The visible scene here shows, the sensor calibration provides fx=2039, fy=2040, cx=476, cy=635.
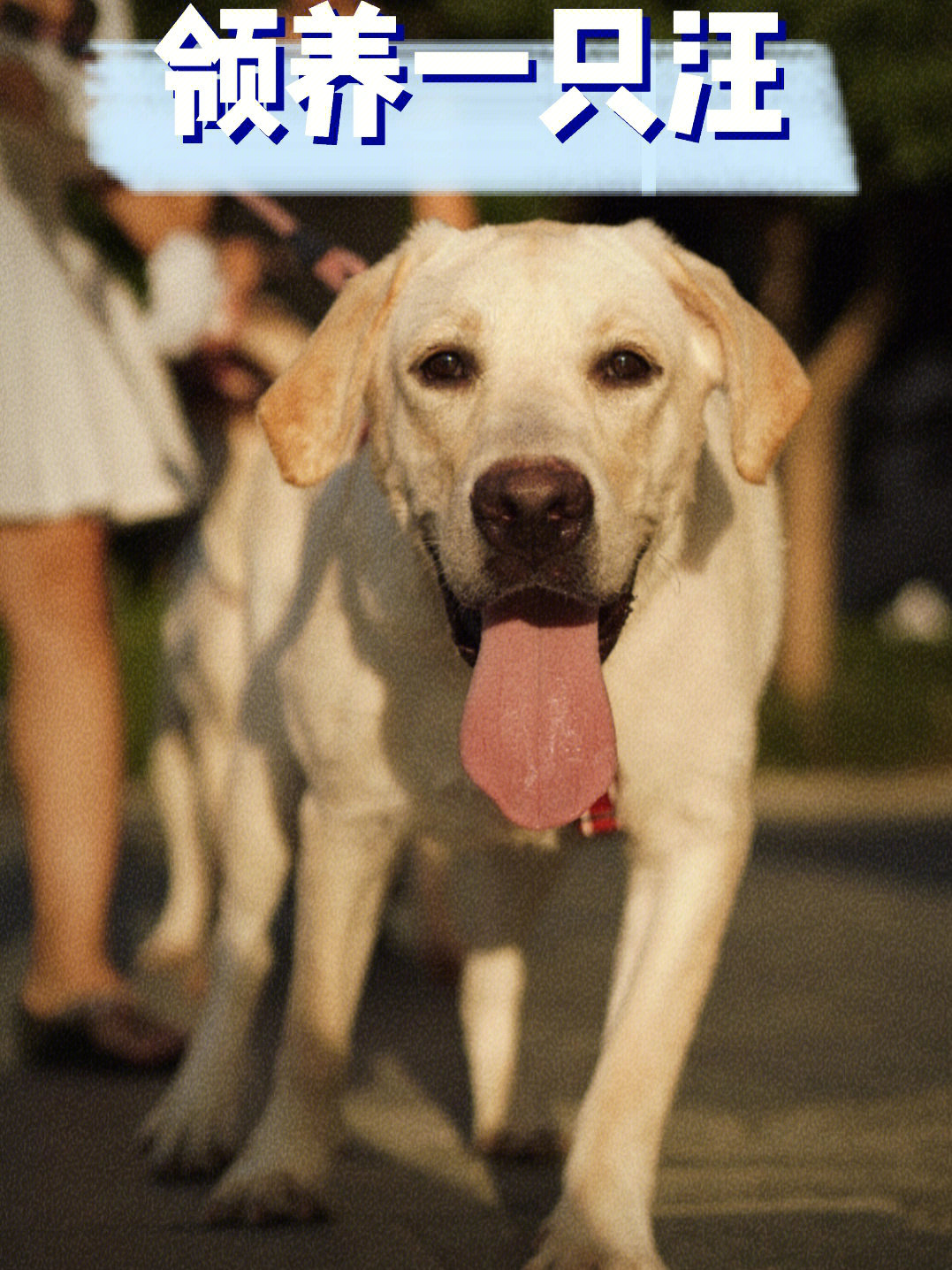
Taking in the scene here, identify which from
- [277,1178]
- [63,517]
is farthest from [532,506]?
[63,517]

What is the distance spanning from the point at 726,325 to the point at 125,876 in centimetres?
521

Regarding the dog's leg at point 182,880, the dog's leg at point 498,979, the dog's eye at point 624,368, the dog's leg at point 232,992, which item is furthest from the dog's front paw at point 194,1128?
the dog's leg at point 182,880

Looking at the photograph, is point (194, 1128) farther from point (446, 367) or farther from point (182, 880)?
point (182, 880)

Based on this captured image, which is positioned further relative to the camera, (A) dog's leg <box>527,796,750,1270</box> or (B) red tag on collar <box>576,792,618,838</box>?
(B) red tag on collar <box>576,792,618,838</box>

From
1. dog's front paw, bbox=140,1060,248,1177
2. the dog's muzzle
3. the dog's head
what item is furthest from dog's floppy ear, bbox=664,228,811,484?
dog's front paw, bbox=140,1060,248,1177

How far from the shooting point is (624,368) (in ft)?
10.4

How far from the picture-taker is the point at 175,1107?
3.76 metres

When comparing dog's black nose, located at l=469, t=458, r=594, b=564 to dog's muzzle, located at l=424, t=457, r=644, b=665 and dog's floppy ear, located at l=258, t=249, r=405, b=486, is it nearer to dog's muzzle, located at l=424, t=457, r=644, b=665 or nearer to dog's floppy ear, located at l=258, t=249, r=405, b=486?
dog's muzzle, located at l=424, t=457, r=644, b=665

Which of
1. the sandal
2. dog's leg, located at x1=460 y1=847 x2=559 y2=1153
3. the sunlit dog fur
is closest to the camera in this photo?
dog's leg, located at x1=460 y1=847 x2=559 y2=1153

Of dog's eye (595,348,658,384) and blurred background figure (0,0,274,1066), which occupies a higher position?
dog's eye (595,348,658,384)

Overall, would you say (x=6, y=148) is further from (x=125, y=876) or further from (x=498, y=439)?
(x=125, y=876)

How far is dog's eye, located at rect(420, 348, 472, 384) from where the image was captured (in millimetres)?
3182

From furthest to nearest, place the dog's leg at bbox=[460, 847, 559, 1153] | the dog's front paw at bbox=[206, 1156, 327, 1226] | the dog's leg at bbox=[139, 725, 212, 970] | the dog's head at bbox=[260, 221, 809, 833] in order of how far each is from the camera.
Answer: the dog's leg at bbox=[139, 725, 212, 970], the dog's leg at bbox=[460, 847, 559, 1153], the dog's front paw at bbox=[206, 1156, 327, 1226], the dog's head at bbox=[260, 221, 809, 833]

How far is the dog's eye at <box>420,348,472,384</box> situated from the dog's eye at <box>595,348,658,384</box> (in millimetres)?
212
